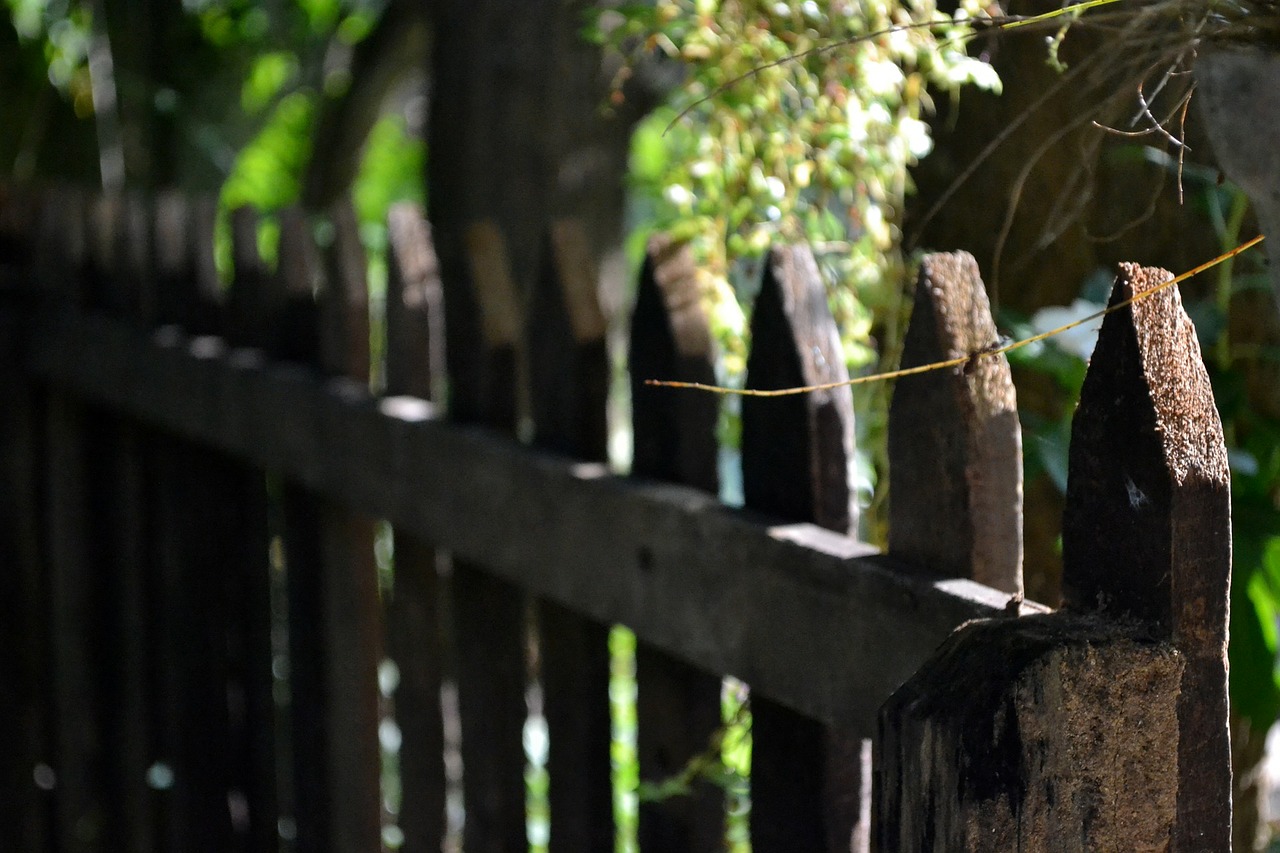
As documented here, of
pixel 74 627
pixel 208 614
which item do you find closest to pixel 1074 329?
pixel 208 614

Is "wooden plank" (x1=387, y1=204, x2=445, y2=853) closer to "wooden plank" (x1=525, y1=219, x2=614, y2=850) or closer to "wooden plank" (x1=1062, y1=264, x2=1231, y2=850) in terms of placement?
"wooden plank" (x1=525, y1=219, x2=614, y2=850)

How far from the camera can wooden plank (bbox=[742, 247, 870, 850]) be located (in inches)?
45.4

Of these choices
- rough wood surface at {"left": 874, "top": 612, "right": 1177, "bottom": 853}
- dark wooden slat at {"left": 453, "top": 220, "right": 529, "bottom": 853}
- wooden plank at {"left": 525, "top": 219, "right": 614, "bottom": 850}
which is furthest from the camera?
dark wooden slat at {"left": 453, "top": 220, "right": 529, "bottom": 853}

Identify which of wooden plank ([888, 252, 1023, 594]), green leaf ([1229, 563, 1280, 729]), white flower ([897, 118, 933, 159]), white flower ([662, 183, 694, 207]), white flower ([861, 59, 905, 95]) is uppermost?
white flower ([861, 59, 905, 95])

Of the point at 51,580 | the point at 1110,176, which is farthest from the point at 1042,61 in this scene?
the point at 51,580

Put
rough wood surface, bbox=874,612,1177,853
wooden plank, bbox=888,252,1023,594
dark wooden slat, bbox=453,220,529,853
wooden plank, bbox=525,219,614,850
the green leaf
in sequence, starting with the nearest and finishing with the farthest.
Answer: rough wood surface, bbox=874,612,1177,853 < wooden plank, bbox=888,252,1023,594 < the green leaf < wooden plank, bbox=525,219,614,850 < dark wooden slat, bbox=453,220,529,853

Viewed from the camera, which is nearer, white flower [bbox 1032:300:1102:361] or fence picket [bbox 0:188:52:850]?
white flower [bbox 1032:300:1102:361]

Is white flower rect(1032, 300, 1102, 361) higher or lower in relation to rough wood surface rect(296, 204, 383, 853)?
higher

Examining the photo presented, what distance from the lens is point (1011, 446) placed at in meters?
0.99

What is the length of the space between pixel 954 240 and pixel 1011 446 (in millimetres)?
413

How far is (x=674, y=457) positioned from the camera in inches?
52.6

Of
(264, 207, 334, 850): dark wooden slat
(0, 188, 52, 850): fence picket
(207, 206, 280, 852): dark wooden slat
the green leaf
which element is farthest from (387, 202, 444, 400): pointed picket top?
(0, 188, 52, 850): fence picket

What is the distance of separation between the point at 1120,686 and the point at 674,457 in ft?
2.11

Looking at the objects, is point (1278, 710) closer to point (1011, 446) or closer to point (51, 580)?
point (1011, 446)
